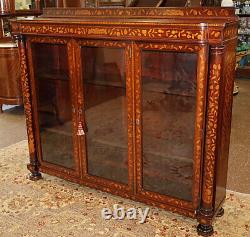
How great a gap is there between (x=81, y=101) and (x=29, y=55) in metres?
0.49

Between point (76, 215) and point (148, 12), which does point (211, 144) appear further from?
point (76, 215)

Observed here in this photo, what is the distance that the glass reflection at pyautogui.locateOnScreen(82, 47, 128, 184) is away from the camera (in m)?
2.05

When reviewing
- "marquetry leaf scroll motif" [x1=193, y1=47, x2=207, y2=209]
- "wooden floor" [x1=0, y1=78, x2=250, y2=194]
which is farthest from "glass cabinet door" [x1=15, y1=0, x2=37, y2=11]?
"marquetry leaf scroll motif" [x1=193, y1=47, x2=207, y2=209]

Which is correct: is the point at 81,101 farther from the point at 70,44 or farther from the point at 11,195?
the point at 11,195

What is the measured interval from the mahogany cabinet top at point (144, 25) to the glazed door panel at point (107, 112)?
9 cm

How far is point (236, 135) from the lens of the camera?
3.38m

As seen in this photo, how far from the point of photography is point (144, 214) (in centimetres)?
214

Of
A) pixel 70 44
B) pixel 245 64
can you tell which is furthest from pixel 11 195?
pixel 245 64

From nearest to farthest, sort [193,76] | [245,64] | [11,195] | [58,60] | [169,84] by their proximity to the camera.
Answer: [193,76], [169,84], [58,60], [11,195], [245,64]

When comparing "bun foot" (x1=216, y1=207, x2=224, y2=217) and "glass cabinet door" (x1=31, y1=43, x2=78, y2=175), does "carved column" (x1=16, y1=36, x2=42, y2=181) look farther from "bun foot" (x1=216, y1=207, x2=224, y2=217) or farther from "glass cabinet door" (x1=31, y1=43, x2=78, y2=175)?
"bun foot" (x1=216, y1=207, x2=224, y2=217)

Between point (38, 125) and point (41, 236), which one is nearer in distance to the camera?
point (41, 236)

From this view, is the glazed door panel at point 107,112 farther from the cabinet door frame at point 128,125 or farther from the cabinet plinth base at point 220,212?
the cabinet plinth base at point 220,212

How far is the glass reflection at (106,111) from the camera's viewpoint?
205cm

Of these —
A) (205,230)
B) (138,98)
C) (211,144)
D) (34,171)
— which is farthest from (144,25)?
(34,171)
